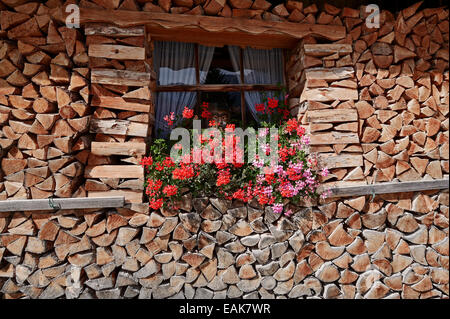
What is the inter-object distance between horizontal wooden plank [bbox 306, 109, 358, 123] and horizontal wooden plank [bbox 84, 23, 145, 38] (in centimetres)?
194

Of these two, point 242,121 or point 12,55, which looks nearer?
point 12,55

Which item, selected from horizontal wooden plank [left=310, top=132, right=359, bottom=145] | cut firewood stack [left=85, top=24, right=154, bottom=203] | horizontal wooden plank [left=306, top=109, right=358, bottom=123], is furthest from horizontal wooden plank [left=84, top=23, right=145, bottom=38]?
horizontal wooden plank [left=310, top=132, right=359, bottom=145]

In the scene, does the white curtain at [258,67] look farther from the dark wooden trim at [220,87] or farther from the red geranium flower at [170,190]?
the red geranium flower at [170,190]

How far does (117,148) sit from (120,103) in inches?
17.3

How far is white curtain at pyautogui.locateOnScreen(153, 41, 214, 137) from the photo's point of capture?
3018 mm

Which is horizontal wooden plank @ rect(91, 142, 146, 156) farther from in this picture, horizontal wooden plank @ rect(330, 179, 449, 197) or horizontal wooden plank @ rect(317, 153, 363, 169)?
horizontal wooden plank @ rect(330, 179, 449, 197)

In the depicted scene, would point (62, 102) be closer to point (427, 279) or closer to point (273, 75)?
point (273, 75)

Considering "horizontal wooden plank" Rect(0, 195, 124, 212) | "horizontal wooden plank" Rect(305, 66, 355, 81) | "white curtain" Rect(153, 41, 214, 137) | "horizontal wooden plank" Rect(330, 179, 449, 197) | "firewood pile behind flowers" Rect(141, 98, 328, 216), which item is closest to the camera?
"horizontal wooden plank" Rect(0, 195, 124, 212)

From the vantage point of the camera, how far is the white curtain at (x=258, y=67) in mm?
3178

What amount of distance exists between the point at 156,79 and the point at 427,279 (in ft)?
12.6

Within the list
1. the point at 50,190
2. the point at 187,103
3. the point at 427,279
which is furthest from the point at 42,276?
the point at 427,279

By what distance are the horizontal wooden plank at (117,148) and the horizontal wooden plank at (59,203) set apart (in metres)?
0.43

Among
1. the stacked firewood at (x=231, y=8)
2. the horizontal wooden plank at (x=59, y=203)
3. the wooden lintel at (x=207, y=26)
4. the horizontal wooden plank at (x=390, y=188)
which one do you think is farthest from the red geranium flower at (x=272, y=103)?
the horizontal wooden plank at (x=59, y=203)

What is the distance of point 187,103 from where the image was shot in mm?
3043
